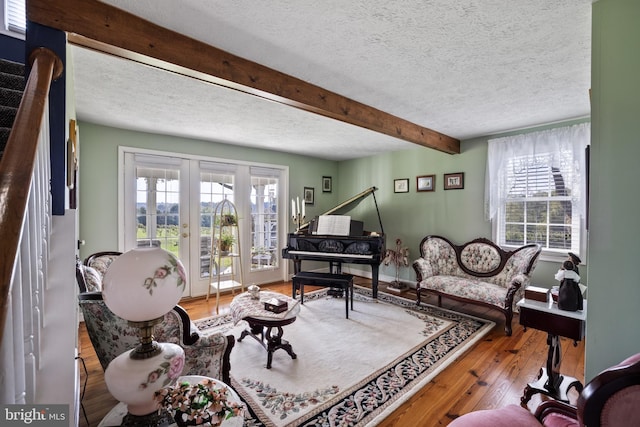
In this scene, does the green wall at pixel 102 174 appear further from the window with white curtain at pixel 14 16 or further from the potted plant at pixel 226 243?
the window with white curtain at pixel 14 16

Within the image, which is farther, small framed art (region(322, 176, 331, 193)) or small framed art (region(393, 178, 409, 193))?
small framed art (region(322, 176, 331, 193))

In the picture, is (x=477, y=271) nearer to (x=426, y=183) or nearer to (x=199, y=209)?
(x=426, y=183)

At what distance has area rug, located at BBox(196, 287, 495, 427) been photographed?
1910mm

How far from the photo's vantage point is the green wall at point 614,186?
55.1 inches

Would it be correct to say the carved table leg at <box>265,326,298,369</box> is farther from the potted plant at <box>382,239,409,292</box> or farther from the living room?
the potted plant at <box>382,239,409,292</box>

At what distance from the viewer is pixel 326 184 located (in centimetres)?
605

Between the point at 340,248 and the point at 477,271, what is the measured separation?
6.36 feet

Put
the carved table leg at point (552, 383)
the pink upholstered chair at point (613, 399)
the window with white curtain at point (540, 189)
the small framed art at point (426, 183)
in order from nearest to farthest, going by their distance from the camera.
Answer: the pink upholstered chair at point (613, 399) → the carved table leg at point (552, 383) → the window with white curtain at point (540, 189) → the small framed art at point (426, 183)

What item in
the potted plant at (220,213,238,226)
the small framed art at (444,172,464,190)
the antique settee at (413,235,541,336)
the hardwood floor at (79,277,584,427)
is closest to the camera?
the hardwood floor at (79,277,584,427)

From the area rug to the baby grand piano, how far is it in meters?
0.69

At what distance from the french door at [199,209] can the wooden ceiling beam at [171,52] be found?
2542mm

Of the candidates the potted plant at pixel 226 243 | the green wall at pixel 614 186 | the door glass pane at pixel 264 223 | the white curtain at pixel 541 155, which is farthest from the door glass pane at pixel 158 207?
the white curtain at pixel 541 155

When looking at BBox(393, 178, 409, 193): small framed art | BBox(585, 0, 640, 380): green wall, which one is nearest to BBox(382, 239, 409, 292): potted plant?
BBox(393, 178, 409, 193): small framed art

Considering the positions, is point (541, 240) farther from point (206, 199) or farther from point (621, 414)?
point (206, 199)
